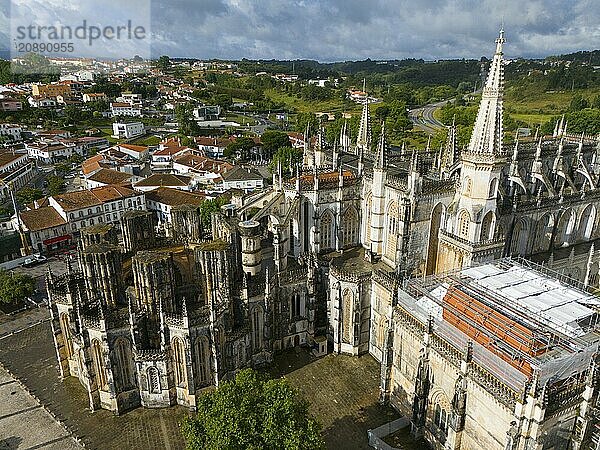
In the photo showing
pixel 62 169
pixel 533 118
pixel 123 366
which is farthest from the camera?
pixel 533 118

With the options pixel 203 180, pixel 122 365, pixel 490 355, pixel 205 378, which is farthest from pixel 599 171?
pixel 203 180

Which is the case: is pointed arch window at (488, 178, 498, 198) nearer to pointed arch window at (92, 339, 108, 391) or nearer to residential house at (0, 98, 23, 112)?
pointed arch window at (92, 339, 108, 391)

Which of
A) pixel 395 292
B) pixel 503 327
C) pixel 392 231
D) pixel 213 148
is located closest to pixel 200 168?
pixel 213 148

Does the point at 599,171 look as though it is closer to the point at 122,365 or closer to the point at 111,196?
the point at 122,365

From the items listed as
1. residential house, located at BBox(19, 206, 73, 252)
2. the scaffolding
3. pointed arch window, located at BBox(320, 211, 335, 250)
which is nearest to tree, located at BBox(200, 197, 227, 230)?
residential house, located at BBox(19, 206, 73, 252)

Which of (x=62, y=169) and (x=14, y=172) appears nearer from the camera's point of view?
(x=14, y=172)

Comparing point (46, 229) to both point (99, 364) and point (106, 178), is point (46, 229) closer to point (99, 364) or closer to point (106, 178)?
point (106, 178)
